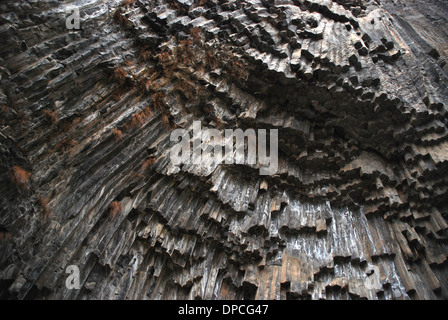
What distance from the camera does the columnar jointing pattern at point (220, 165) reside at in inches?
299

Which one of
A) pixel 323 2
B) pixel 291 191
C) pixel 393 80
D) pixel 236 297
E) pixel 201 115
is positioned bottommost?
pixel 236 297

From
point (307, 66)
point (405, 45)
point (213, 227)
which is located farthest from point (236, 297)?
point (405, 45)

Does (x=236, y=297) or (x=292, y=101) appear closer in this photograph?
(x=236, y=297)

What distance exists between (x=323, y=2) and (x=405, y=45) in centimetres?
308

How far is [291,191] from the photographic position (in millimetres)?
10219

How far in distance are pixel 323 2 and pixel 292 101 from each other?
4290 millimetres

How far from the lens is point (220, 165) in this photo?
9.57 m

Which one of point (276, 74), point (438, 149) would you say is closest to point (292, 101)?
point (276, 74)

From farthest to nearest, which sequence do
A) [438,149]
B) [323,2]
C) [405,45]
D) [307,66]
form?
[323,2] → [405,45] → [307,66] → [438,149]

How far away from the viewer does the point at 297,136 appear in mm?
10359

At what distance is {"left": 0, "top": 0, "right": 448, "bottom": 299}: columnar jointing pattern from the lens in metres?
7.60

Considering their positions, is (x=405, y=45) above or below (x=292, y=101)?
above

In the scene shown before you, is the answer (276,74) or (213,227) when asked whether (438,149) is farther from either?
(213,227)
